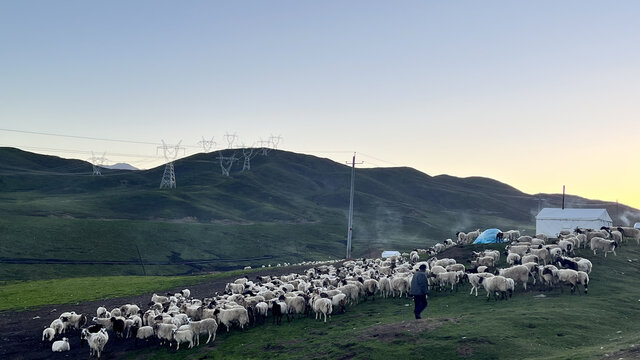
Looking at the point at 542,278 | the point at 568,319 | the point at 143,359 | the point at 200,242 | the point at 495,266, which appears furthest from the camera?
the point at 200,242

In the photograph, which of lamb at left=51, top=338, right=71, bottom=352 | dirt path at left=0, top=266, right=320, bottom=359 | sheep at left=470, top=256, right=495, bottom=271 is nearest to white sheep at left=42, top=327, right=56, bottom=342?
dirt path at left=0, top=266, right=320, bottom=359

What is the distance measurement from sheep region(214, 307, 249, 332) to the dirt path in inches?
191

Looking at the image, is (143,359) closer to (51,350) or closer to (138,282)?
(51,350)

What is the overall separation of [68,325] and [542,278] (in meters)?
28.4

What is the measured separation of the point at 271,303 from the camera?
32.1 m

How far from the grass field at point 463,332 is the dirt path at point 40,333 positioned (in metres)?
3.23

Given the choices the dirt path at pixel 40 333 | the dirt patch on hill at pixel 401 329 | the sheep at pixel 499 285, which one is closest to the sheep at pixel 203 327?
the dirt path at pixel 40 333

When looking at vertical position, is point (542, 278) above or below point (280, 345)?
above

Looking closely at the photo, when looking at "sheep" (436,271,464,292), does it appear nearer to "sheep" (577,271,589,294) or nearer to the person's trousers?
"sheep" (577,271,589,294)

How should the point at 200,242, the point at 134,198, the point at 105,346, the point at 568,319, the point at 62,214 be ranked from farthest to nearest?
the point at 134,198 → the point at 62,214 → the point at 200,242 → the point at 105,346 → the point at 568,319

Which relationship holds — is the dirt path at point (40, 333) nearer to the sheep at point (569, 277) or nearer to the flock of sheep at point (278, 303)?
the flock of sheep at point (278, 303)

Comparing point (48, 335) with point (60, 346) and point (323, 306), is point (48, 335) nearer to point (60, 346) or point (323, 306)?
point (60, 346)

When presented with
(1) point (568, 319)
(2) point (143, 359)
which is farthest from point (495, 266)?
(2) point (143, 359)

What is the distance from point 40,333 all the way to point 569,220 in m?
68.4
